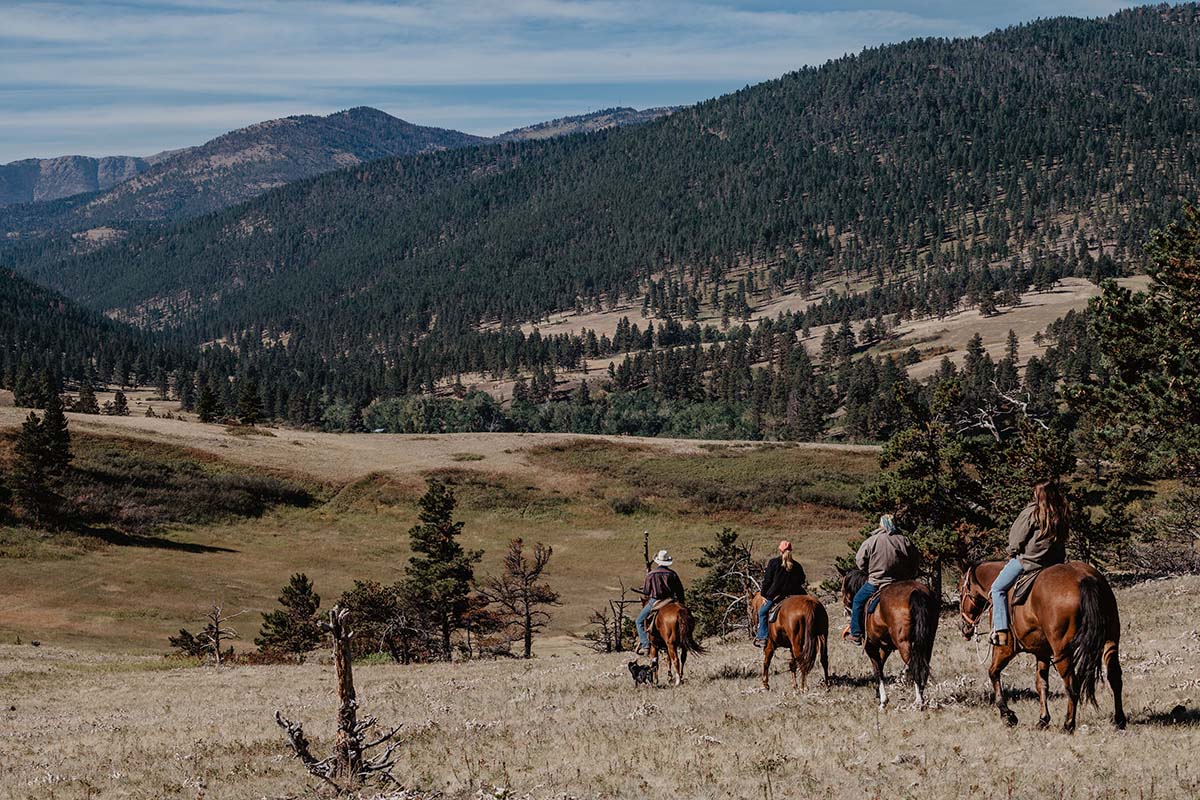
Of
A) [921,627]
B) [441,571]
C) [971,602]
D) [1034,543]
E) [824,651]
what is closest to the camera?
[1034,543]

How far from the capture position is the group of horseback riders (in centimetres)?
1258

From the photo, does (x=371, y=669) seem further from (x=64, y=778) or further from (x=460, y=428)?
(x=460, y=428)

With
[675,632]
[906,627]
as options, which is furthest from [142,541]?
[906,627]

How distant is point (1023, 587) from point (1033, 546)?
59 cm

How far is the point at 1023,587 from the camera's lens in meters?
12.7

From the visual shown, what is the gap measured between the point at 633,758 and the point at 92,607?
170 ft

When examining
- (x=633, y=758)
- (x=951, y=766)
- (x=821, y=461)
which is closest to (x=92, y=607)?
(x=633, y=758)

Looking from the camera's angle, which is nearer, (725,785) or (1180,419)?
(725,785)

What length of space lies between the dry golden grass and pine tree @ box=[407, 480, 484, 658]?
22.3m

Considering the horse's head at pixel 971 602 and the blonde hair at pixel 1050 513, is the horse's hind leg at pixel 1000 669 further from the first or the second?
the blonde hair at pixel 1050 513

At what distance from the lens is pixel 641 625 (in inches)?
810

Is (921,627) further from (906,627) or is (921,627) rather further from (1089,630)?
(1089,630)

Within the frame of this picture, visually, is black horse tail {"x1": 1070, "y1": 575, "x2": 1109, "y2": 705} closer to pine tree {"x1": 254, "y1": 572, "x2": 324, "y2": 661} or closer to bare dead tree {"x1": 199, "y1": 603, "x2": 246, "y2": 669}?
bare dead tree {"x1": 199, "y1": 603, "x2": 246, "y2": 669}

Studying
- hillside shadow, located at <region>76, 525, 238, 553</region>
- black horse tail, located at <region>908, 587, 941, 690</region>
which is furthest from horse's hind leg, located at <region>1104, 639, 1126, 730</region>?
hillside shadow, located at <region>76, 525, 238, 553</region>
